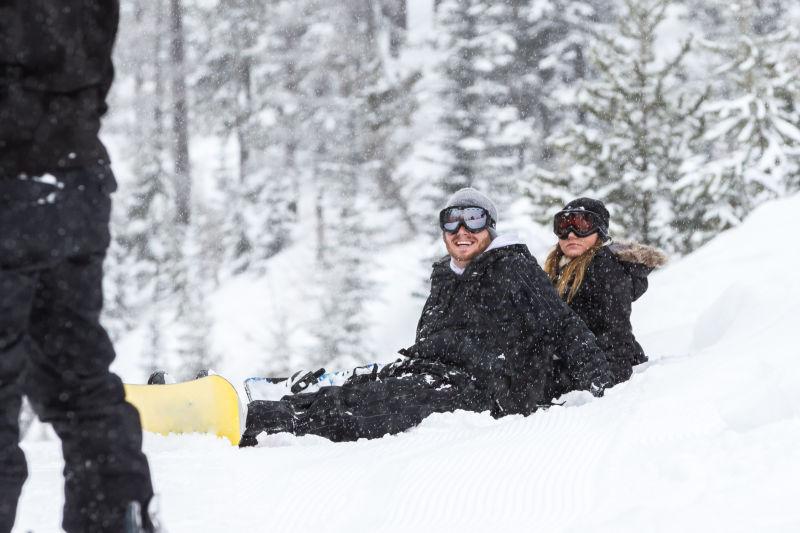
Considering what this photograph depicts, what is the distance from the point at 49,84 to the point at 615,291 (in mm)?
4000

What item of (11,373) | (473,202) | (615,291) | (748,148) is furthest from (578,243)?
(748,148)

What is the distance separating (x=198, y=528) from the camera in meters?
2.59

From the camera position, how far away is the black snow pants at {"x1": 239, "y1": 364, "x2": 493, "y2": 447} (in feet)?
14.2

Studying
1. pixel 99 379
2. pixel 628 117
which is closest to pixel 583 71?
pixel 628 117

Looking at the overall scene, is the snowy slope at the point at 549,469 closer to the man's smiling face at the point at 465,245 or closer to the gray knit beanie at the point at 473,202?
the man's smiling face at the point at 465,245

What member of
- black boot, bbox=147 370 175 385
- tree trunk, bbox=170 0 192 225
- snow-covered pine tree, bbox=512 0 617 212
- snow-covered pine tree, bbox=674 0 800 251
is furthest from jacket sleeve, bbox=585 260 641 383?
tree trunk, bbox=170 0 192 225

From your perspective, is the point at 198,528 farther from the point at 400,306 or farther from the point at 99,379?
the point at 400,306

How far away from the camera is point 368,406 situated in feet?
14.5

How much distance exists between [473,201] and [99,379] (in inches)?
136

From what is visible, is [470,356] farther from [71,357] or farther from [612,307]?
[71,357]

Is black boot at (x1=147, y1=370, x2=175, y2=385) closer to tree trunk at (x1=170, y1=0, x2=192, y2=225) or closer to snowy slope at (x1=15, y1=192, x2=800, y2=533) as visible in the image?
snowy slope at (x1=15, y1=192, x2=800, y2=533)

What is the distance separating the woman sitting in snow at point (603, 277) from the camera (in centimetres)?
523

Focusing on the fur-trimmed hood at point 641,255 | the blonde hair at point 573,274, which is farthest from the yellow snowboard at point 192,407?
the fur-trimmed hood at point 641,255

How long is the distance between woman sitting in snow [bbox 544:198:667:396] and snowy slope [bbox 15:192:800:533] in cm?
95
